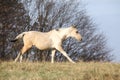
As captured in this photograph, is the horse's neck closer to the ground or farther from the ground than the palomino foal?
farther from the ground

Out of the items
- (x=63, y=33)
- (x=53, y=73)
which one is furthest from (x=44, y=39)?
(x=53, y=73)

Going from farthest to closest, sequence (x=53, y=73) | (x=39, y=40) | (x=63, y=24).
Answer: (x=63, y=24) → (x=39, y=40) → (x=53, y=73)

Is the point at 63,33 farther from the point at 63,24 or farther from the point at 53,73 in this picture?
the point at 63,24

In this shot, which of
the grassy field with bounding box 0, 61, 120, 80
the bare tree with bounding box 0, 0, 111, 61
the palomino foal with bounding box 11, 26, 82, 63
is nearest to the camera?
the grassy field with bounding box 0, 61, 120, 80

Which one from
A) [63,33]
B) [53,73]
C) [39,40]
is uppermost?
[63,33]

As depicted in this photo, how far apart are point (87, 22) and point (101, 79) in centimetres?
3841

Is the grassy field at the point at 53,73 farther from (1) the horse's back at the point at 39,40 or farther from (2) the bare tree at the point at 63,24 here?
(2) the bare tree at the point at 63,24

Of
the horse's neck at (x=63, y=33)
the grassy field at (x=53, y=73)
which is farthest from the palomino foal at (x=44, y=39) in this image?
the grassy field at (x=53, y=73)

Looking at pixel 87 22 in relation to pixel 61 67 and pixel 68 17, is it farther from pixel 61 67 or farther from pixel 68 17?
pixel 61 67

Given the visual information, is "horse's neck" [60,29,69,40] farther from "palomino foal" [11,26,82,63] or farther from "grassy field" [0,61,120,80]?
"grassy field" [0,61,120,80]

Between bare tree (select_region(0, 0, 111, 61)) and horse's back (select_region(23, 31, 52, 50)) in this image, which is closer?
horse's back (select_region(23, 31, 52, 50))

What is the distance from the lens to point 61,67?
1340 cm

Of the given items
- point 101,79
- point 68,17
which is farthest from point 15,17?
point 101,79

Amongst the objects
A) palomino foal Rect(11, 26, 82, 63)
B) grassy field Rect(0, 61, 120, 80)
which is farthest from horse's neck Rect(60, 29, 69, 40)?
grassy field Rect(0, 61, 120, 80)
